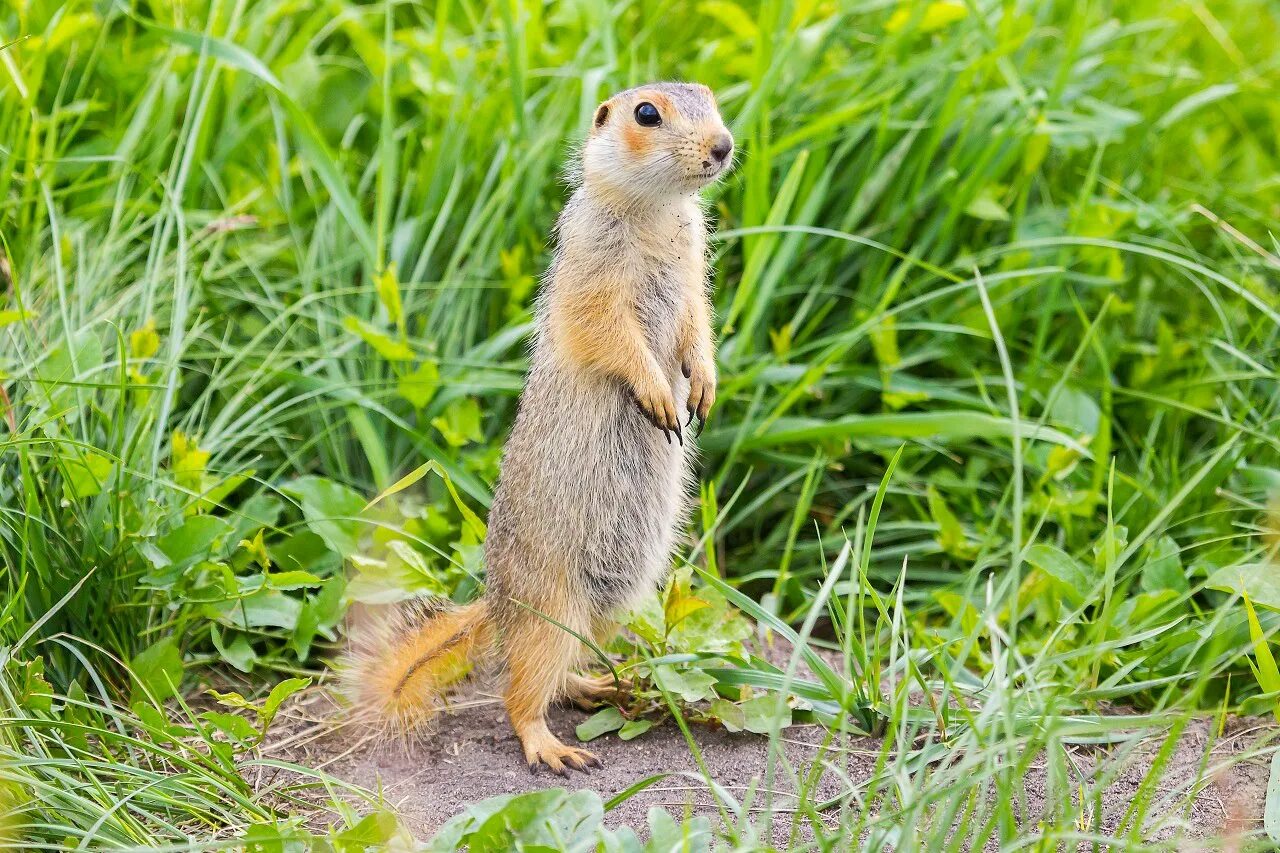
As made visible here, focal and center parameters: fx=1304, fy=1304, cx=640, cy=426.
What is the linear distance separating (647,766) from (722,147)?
5.29ft

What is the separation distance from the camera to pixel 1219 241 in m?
5.00

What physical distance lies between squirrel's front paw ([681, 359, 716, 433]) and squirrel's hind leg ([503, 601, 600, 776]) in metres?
0.73

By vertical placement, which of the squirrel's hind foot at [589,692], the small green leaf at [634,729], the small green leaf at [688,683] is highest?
the small green leaf at [688,683]

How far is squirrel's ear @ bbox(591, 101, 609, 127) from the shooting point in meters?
3.64

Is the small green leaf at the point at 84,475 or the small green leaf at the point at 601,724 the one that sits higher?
the small green leaf at the point at 84,475

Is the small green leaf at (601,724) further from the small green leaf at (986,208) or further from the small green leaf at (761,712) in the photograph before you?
the small green leaf at (986,208)

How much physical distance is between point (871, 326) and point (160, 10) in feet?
9.61

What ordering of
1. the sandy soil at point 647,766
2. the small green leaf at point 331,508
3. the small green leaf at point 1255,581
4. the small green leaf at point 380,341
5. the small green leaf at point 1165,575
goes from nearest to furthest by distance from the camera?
1. the sandy soil at point 647,766
2. the small green leaf at point 1255,581
3. the small green leaf at point 1165,575
4. the small green leaf at point 331,508
5. the small green leaf at point 380,341

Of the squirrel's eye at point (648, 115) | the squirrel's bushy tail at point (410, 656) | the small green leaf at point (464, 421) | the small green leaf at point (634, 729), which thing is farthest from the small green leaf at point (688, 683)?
the squirrel's eye at point (648, 115)

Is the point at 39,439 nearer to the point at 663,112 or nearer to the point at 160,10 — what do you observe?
the point at 663,112

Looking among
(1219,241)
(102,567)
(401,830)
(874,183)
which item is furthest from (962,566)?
(102,567)

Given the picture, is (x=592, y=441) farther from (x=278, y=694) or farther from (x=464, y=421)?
(x=278, y=694)

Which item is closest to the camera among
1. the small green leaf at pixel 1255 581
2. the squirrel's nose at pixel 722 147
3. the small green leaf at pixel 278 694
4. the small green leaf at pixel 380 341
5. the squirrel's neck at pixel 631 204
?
the small green leaf at pixel 278 694

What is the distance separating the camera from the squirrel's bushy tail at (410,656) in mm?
3521
